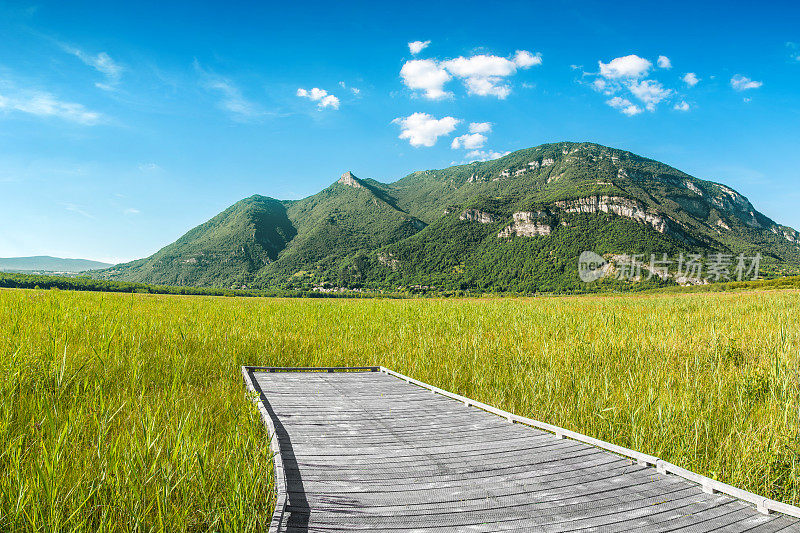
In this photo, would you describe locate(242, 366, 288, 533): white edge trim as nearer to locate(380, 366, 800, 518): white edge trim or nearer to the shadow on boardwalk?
the shadow on boardwalk

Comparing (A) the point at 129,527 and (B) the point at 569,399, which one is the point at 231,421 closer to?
(A) the point at 129,527

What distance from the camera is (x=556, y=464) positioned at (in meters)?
2.73

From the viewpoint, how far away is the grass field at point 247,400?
219 cm

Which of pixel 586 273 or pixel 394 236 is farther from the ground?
pixel 394 236

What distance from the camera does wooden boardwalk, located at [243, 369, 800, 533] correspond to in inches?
77.6

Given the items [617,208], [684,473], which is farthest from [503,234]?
[684,473]

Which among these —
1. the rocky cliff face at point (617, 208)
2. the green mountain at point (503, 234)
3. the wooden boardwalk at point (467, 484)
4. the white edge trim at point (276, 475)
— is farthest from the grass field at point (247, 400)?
the rocky cliff face at point (617, 208)

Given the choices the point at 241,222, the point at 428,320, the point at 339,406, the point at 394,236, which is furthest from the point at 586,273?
the point at 241,222

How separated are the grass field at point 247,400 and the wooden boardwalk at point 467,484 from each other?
35 cm

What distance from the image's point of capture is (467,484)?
240 cm

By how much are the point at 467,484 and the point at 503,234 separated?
13039 centimetres

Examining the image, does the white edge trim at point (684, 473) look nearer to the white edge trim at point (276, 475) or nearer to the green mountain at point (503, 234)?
the white edge trim at point (276, 475)

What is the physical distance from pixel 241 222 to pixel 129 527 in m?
198

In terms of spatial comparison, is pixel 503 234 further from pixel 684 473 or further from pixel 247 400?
pixel 684 473
